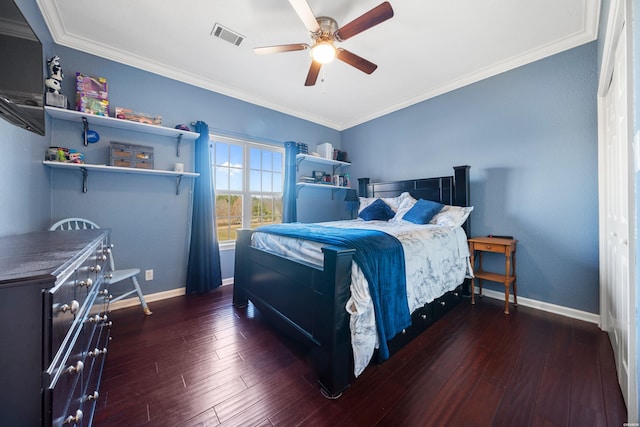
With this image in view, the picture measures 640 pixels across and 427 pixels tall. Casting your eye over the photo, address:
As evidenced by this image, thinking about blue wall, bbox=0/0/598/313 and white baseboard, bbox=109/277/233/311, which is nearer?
blue wall, bbox=0/0/598/313

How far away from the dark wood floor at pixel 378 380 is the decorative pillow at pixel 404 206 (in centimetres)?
142

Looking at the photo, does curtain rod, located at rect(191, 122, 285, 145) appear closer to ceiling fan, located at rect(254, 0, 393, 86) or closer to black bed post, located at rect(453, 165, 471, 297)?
ceiling fan, located at rect(254, 0, 393, 86)

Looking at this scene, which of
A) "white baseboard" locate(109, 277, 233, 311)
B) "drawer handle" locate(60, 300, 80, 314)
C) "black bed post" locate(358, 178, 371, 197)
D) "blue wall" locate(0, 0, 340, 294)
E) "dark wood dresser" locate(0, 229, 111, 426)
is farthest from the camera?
"black bed post" locate(358, 178, 371, 197)

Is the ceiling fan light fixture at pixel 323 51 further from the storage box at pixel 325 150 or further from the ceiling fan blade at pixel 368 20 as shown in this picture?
the storage box at pixel 325 150

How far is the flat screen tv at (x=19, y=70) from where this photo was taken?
3.77 feet

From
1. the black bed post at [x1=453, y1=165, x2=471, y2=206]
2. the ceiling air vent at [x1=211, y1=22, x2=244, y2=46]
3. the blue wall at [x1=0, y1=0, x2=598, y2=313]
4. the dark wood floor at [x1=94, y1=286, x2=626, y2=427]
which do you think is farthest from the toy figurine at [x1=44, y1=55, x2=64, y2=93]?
the black bed post at [x1=453, y1=165, x2=471, y2=206]

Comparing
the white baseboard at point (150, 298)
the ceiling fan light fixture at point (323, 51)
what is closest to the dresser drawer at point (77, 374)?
the white baseboard at point (150, 298)

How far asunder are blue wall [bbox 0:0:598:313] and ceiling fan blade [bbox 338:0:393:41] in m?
2.00

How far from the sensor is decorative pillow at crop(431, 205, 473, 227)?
105 inches

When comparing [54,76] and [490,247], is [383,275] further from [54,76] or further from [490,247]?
[54,76]

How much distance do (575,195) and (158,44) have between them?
14.9ft

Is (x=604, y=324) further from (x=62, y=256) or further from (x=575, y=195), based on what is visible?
(x=62, y=256)

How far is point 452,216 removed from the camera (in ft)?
8.98

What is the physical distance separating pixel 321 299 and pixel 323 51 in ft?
6.79
